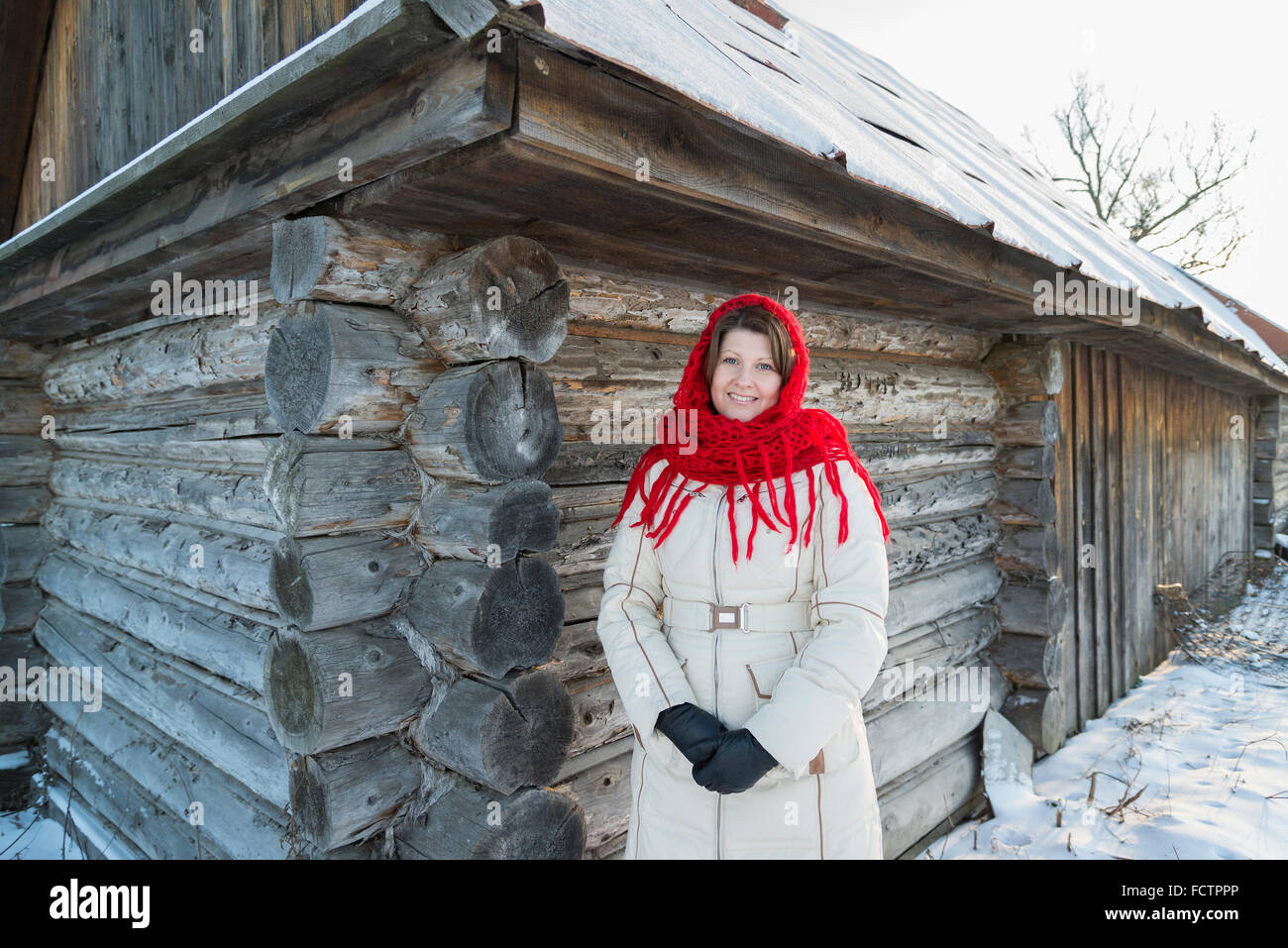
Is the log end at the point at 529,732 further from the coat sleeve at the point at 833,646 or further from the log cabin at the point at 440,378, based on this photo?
the coat sleeve at the point at 833,646

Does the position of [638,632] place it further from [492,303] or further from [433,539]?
[492,303]

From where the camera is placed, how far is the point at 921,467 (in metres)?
4.02

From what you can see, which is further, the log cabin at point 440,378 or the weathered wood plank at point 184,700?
the weathered wood plank at point 184,700

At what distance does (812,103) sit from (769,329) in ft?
3.09

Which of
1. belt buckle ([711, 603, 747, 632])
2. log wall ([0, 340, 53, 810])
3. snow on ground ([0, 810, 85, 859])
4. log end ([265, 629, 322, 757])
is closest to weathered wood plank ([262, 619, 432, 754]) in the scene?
log end ([265, 629, 322, 757])

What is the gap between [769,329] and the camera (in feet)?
6.23

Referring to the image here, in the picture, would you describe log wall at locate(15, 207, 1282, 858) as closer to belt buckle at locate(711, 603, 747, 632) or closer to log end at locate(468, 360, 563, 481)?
log end at locate(468, 360, 563, 481)

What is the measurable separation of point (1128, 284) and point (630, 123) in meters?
2.71

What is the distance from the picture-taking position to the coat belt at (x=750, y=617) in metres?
1.86

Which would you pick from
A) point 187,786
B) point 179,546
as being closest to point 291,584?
point 179,546

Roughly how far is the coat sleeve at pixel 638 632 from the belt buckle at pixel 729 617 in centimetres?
14

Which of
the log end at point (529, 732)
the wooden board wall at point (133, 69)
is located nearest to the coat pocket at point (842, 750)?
Answer: the log end at point (529, 732)

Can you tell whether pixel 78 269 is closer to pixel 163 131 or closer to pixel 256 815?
pixel 163 131
